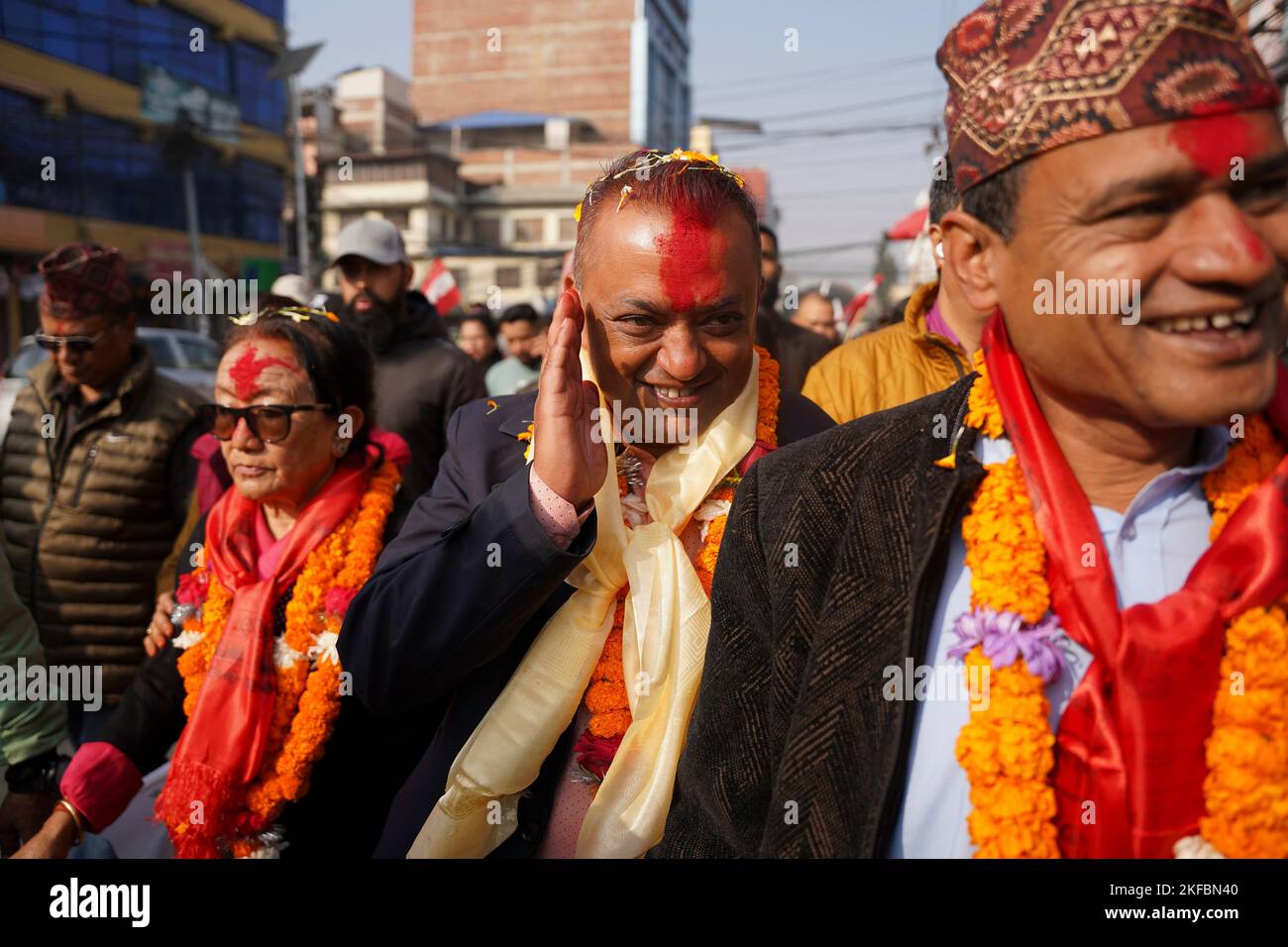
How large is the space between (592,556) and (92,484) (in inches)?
101

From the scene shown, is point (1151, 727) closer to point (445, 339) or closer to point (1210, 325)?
point (1210, 325)

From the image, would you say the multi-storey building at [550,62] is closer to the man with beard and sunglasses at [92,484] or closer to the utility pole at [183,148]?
the utility pole at [183,148]

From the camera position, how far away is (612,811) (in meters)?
1.89

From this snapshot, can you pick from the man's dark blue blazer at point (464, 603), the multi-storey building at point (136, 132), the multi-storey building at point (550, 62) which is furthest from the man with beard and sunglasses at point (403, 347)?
the multi-storey building at point (550, 62)

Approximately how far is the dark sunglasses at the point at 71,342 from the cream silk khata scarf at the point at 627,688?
2.64 metres

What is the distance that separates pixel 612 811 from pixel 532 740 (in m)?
0.20

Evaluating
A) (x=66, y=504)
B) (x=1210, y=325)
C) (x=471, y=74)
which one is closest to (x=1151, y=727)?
(x=1210, y=325)

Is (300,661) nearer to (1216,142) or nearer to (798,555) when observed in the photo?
(798,555)

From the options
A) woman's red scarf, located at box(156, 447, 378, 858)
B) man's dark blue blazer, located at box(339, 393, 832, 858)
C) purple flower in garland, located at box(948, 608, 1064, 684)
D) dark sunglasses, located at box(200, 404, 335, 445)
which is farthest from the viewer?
dark sunglasses, located at box(200, 404, 335, 445)

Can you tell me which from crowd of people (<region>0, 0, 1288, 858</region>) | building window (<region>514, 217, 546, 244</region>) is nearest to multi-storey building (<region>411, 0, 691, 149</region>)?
building window (<region>514, 217, 546, 244</region>)

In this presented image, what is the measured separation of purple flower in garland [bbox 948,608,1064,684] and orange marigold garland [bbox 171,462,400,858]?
1793 mm

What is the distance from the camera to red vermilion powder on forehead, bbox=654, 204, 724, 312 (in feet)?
6.53

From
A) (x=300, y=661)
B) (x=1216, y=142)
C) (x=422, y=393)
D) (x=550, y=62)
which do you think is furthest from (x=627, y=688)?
(x=550, y=62)

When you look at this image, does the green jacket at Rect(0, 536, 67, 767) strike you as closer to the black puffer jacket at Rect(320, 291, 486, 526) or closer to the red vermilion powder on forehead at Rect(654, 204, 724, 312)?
the black puffer jacket at Rect(320, 291, 486, 526)
